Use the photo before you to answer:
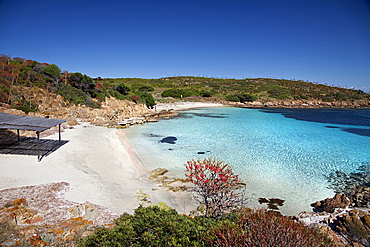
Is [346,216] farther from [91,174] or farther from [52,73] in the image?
[52,73]

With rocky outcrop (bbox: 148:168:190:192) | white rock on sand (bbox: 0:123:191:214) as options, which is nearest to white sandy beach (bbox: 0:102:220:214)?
white rock on sand (bbox: 0:123:191:214)

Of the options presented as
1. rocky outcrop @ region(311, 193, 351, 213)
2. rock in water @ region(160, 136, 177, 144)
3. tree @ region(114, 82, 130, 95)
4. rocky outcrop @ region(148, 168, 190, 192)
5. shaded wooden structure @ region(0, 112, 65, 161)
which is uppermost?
tree @ region(114, 82, 130, 95)

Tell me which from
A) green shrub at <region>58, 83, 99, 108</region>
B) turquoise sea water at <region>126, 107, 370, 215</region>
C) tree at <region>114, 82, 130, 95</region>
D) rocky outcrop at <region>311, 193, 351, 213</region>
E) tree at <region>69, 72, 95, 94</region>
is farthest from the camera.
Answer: tree at <region>114, 82, 130, 95</region>

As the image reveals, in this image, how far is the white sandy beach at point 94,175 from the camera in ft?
22.6

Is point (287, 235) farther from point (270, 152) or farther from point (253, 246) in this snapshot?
point (270, 152)

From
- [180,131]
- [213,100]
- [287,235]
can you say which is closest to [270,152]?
[180,131]

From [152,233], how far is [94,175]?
6146 mm

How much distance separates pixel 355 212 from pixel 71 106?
979 inches

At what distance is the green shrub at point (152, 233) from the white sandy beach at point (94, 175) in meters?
2.66

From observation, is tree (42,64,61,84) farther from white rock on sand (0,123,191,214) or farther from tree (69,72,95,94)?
white rock on sand (0,123,191,214)

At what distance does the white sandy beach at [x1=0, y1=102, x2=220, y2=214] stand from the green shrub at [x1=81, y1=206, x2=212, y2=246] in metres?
2.66

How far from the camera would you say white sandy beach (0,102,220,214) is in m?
6.88

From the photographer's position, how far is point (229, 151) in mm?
13484

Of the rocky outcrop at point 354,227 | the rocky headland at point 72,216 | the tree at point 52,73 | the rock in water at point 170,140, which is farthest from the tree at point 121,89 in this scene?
the rocky outcrop at point 354,227
